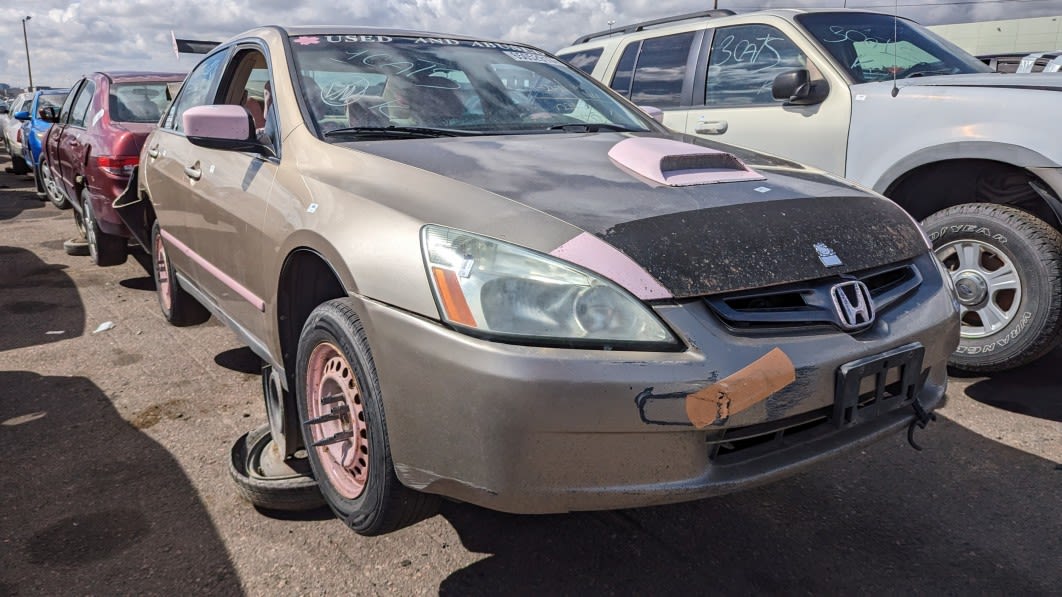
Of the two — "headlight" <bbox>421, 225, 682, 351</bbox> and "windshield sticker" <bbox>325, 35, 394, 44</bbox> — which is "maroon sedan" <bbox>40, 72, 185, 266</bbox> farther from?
"headlight" <bbox>421, 225, 682, 351</bbox>

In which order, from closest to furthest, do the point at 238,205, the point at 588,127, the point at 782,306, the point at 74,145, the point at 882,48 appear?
the point at 782,306, the point at 238,205, the point at 588,127, the point at 882,48, the point at 74,145

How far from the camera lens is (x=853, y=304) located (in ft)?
6.85

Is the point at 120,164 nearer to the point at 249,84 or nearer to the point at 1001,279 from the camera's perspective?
the point at 249,84

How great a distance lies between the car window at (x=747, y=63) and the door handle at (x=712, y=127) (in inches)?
7.7

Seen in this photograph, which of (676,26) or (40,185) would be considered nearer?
(676,26)

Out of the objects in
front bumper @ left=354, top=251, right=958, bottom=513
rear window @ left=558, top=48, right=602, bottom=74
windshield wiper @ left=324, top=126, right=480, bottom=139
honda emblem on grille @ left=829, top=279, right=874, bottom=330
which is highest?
rear window @ left=558, top=48, right=602, bottom=74

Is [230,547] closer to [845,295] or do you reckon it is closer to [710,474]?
[710,474]

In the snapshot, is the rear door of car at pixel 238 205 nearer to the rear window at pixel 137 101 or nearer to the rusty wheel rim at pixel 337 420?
the rusty wheel rim at pixel 337 420

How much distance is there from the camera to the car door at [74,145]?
658cm

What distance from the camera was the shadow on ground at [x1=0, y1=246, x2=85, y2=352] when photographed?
4.95 meters

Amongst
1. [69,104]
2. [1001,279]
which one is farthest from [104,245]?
[1001,279]

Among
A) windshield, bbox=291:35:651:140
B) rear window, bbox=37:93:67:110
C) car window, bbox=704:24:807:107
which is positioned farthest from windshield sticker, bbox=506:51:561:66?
rear window, bbox=37:93:67:110

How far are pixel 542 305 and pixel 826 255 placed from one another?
32.8 inches

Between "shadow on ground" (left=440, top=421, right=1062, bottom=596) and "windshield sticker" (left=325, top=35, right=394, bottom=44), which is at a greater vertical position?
"windshield sticker" (left=325, top=35, right=394, bottom=44)
